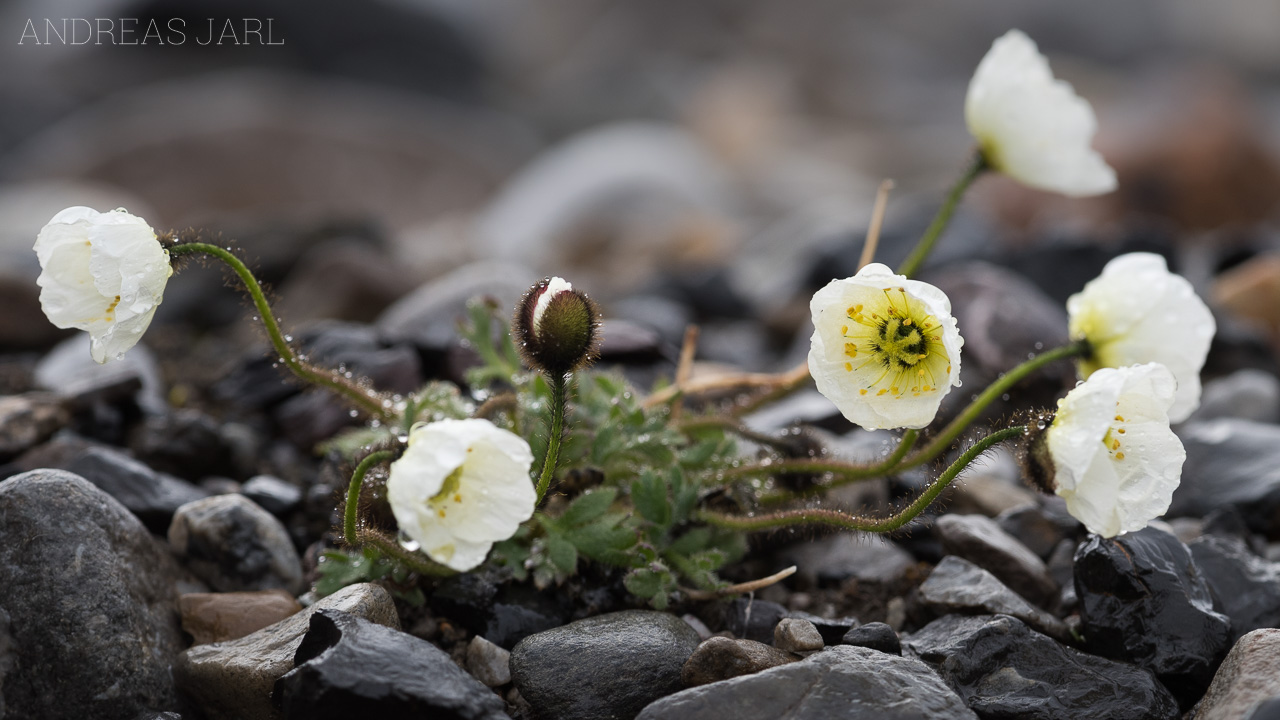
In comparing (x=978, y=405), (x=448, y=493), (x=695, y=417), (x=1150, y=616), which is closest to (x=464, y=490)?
(x=448, y=493)

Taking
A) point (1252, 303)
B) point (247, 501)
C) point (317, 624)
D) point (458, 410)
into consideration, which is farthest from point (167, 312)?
point (1252, 303)

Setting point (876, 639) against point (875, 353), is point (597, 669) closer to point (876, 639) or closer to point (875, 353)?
point (876, 639)

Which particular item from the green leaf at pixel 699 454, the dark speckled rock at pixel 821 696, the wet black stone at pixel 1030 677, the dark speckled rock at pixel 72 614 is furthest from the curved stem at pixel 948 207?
the dark speckled rock at pixel 72 614

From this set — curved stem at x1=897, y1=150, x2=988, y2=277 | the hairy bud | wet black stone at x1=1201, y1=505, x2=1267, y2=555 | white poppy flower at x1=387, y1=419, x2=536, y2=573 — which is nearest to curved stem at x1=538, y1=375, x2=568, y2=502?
white poppy flower at x1=387, y1=419, x2=536, y2=573

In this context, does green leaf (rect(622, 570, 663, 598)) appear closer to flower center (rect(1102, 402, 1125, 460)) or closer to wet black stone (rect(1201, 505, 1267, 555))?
flower center (rect(1102, 402, 1125, 460))

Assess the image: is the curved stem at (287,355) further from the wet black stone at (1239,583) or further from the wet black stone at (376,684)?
the wet black stone at (1239,583)
